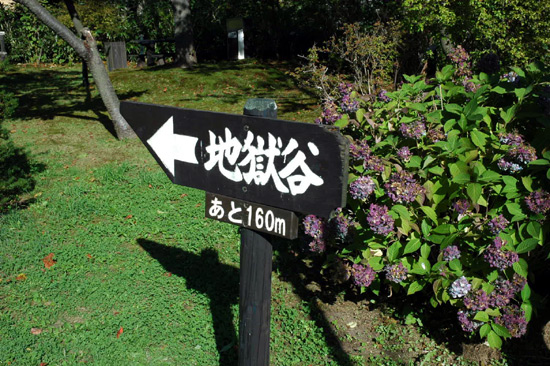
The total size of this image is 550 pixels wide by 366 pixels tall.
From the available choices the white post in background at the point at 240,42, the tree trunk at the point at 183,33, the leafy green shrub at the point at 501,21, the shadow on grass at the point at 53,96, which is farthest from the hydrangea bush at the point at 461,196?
the white post in background at the point at 240,42

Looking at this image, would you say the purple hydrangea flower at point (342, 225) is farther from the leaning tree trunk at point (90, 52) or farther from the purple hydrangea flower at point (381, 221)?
the leaning tree trunk at point (90, 52)

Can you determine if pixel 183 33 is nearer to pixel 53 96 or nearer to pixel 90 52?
pixel 53 96

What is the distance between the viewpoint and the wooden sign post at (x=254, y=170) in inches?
90.7

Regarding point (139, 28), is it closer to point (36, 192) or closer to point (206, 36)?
point (206, 36)

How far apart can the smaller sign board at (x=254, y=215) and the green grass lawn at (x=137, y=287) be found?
1.85 metres

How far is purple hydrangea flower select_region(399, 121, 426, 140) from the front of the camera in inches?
153

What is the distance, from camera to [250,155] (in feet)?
8.19

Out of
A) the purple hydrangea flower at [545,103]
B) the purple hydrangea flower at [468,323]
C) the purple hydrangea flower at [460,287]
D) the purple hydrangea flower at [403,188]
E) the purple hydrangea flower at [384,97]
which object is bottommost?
the purple hydrangea flower at [468,323]

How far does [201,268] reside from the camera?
17.4 feet

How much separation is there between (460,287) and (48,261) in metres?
3.98

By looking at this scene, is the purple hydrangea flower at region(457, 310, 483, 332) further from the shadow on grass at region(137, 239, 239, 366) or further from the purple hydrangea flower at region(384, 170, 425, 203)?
the shadow on grass at region(137, 239, 239, 366)

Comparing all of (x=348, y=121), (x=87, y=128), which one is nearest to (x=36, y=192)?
(x=87, y=128)

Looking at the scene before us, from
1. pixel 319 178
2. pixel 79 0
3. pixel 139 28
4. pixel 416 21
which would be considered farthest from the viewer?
pixel 139 28

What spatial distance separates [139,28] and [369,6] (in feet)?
29.7
